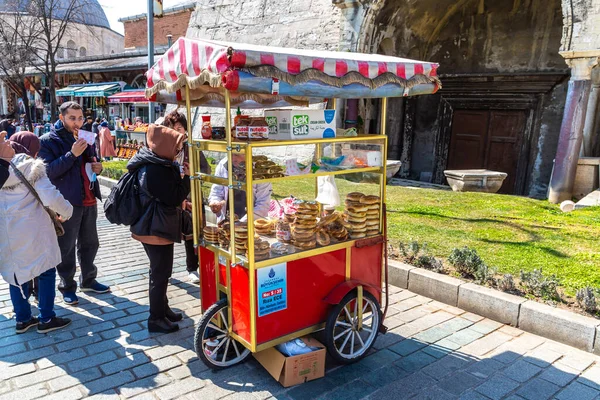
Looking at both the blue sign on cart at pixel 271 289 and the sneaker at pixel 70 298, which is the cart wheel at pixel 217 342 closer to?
the blue sign on cart at pixel 271 289

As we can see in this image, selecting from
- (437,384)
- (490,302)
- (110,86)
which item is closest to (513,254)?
(490,302)

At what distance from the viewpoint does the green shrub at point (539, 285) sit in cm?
439

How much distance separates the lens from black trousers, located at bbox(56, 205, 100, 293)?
4535mm

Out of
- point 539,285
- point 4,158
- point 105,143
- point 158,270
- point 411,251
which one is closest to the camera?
point 4,158

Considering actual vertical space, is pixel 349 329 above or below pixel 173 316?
above

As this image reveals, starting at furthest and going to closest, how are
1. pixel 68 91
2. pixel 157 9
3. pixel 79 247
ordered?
pixel 68 91 → pixel 157 9 → pixel 79 247

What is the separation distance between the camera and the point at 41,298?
13.2ft

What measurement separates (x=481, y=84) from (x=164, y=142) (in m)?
12.0

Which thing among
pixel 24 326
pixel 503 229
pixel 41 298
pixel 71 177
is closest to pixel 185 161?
pixel 71 177

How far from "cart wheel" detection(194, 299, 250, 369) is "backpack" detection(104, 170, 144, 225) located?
1111 mm

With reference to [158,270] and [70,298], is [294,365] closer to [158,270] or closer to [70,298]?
[158,270]

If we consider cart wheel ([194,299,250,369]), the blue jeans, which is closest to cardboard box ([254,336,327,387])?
cart wheel ([194,299,250,369])

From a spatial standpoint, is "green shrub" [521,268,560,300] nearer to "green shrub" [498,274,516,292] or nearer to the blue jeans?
"green shrub" [498,274,516,292]

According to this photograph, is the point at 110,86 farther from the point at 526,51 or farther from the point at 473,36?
the point at 526,51
